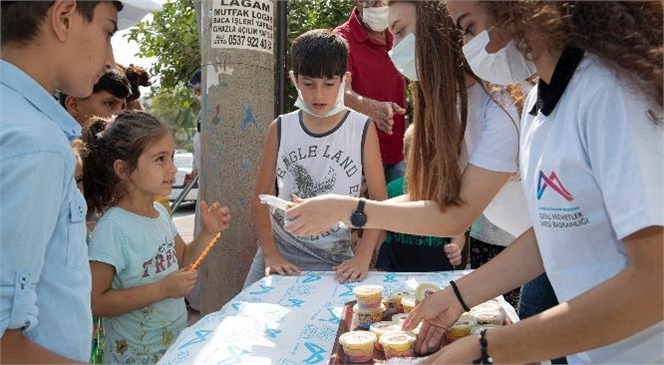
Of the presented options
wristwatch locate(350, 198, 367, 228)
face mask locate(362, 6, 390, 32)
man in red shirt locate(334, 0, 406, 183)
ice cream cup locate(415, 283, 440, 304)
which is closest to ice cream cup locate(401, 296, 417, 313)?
ice cream cup locate(415, 283, 440, 304)

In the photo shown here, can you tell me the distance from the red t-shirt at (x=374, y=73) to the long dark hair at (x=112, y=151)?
174 centimetres

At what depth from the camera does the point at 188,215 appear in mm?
15109

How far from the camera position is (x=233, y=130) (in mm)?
3289

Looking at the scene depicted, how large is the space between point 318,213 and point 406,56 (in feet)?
2.40

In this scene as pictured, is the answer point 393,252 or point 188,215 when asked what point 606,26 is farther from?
point 188,215

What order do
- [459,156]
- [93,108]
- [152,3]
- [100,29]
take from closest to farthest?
[100,29] → [152,3] → [459,156] → [93,108]

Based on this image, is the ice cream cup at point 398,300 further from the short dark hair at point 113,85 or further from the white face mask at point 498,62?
the short dark hair at point 113,85

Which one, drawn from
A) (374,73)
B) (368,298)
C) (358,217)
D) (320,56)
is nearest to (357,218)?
(358,217)

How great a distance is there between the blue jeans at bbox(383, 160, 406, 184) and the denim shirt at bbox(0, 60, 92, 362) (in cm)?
276

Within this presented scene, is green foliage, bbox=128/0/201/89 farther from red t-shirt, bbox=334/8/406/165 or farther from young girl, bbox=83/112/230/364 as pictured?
young girl, bbox=83/112/230/364

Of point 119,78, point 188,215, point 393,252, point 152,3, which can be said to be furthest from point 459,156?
point 188,215

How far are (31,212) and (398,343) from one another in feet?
3.34

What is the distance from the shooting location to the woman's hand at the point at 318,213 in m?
1.95

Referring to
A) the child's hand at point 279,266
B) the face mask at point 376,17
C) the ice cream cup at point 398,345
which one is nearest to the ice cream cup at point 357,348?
the ice cream cup at point 398,345
